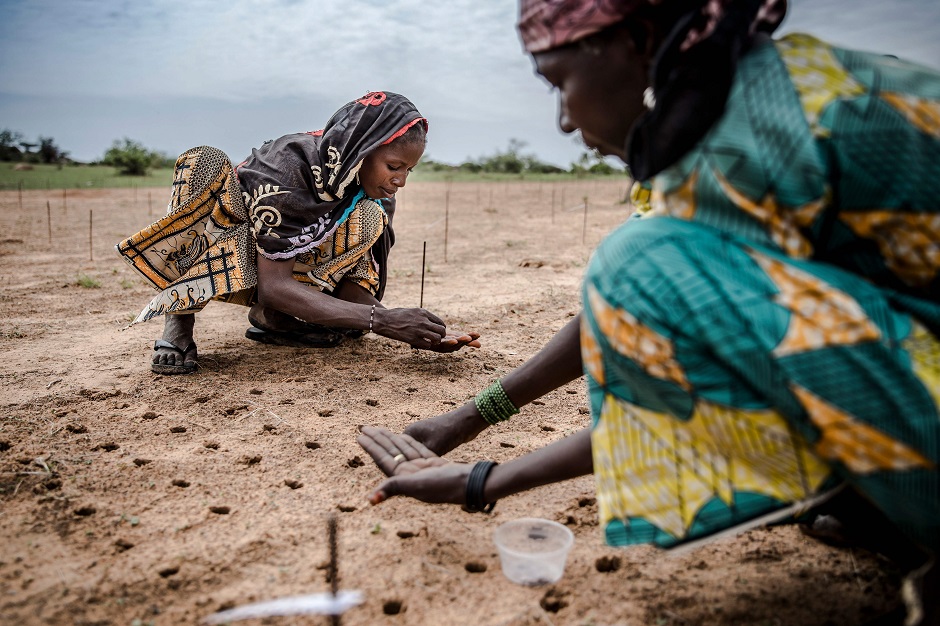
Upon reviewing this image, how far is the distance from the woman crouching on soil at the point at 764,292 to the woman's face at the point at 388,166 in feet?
5.49

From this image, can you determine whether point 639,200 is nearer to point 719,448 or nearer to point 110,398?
point 719,448

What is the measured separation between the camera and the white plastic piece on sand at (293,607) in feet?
4.83

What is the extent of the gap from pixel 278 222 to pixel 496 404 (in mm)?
1390

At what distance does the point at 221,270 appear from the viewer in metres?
2.98

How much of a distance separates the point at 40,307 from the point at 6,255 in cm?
230

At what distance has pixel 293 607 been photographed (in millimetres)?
1507

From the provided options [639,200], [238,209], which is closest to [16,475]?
[238,209]

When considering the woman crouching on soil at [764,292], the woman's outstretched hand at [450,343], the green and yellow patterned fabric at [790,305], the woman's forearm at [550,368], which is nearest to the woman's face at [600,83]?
the woman crouching on soil at [764,292]

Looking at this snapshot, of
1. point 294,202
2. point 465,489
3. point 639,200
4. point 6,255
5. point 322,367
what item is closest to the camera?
point 465,489

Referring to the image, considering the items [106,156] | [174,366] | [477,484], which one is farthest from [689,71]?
[106,156]

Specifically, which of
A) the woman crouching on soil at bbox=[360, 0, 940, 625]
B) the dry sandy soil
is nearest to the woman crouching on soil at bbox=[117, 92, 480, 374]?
the dry sandy soil

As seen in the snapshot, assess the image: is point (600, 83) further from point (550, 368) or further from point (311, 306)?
point (311, 306)

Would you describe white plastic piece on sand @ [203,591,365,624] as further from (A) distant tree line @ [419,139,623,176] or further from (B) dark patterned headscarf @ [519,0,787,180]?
(A) distant tree line @ [419,139,623,176]

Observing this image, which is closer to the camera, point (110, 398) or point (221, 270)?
point (110, 398)
